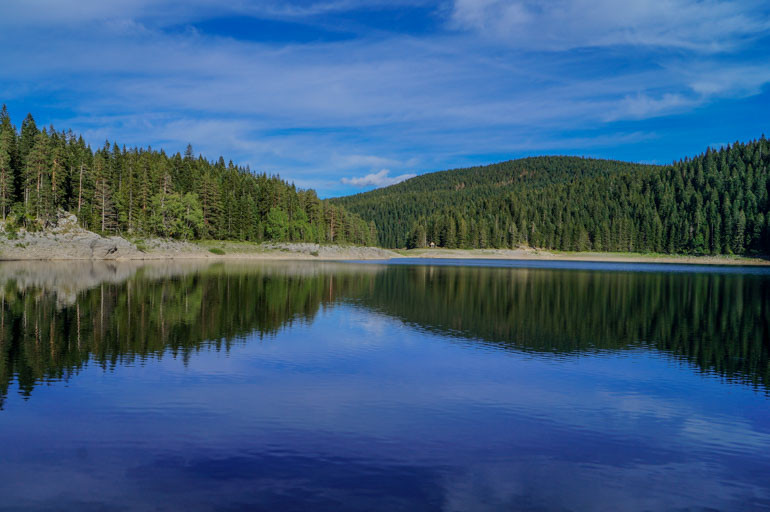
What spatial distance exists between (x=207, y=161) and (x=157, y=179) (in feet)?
103

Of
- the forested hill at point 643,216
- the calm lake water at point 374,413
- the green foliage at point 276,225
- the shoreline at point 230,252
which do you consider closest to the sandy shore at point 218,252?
the shoreline at point 230,252

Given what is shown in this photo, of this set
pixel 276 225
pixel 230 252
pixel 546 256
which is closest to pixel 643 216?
pixel 546 256

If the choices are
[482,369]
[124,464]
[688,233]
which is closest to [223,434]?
[124,464]

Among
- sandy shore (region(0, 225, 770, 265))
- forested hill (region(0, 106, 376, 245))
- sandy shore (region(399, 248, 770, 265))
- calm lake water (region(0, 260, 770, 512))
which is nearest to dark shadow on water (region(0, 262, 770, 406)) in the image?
calm lake water (region(0, 260, 770, 512))

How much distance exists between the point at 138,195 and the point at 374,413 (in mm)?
93838

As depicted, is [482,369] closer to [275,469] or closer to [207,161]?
[275,469]

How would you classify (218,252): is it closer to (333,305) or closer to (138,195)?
(138,195)

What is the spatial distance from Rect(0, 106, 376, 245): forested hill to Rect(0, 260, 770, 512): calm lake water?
198ft

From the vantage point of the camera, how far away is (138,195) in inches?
3696

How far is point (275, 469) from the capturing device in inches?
375

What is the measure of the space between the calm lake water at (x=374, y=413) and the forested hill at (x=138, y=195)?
6033 cm

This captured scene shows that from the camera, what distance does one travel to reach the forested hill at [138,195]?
3014 inches

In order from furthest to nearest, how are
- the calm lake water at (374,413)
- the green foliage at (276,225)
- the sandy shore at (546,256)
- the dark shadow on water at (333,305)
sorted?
the sandy shore at (546,256) → the green foliage at (276,225) → the dark shadow on water at (333,305) → the calm lake water at (374,413)

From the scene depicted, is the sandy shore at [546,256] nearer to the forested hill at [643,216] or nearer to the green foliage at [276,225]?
the forested hill at [643,216]
